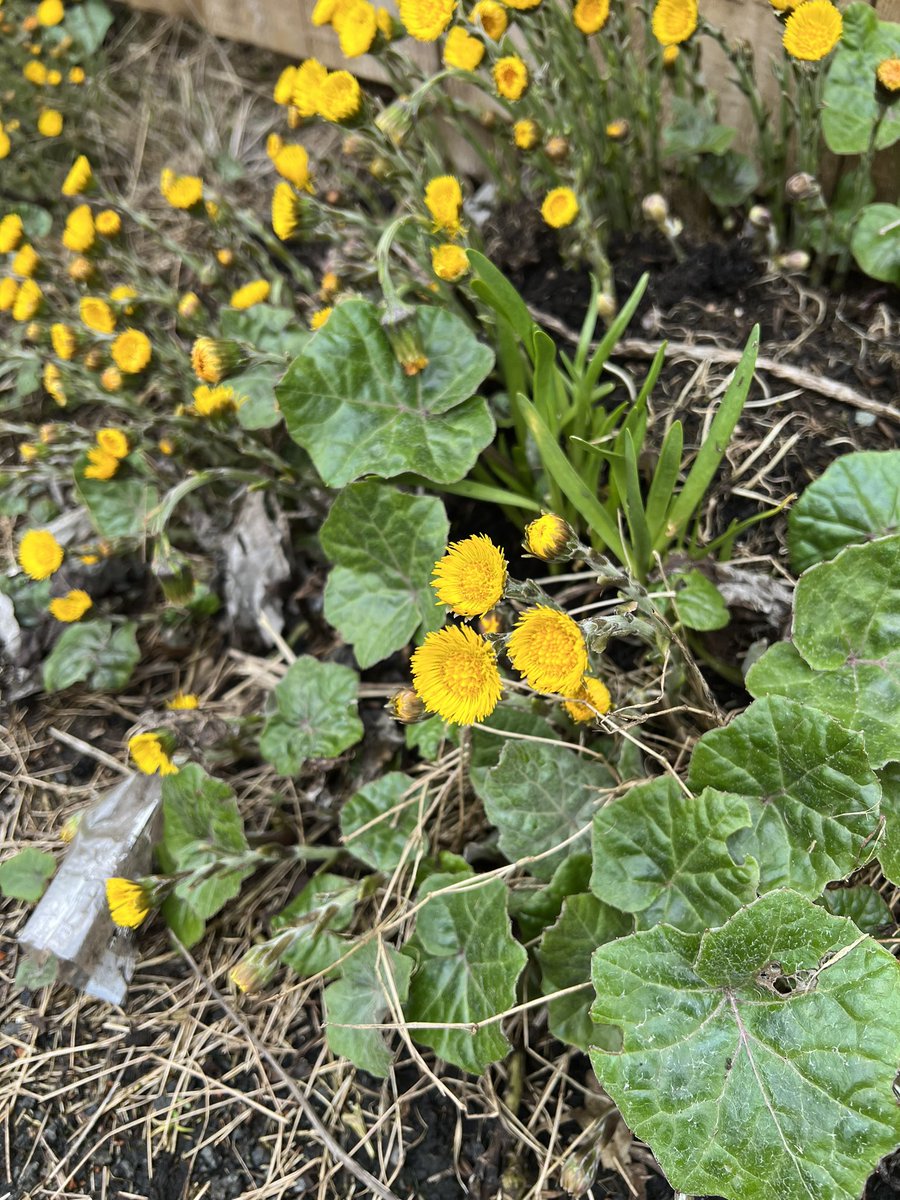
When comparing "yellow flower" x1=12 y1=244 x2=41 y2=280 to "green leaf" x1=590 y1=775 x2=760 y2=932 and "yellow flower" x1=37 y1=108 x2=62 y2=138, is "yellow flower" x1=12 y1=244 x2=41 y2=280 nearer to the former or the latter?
"yellow flower" x1=37 y1=108 x2=62 y2=138

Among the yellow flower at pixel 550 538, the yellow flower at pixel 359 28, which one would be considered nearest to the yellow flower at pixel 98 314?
the yellow flower at pixel 359 28

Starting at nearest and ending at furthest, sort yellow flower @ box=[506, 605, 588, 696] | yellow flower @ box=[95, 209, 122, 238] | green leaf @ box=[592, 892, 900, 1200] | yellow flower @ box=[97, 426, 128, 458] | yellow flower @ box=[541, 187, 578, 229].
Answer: green leaf @ box=[592, 892, 900, 1200] < yellow flower @ box=[506, 605, 588, 696] < yellow flower @ box=[541, 187, 578, 229] < yellow flower @ box=[97, 426, 128, 458] < yellow flower @ box=[95, 209, 122, 238]

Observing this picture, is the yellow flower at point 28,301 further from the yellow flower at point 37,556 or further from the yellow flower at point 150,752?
the yellow flower at point 150,752

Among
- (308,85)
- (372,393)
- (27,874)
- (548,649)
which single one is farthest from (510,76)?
(27,874)

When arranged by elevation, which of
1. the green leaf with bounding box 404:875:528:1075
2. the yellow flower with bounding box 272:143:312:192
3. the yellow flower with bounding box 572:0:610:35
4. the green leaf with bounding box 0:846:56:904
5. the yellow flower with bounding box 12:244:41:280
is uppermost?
the yellow flower with bounding box 572:0:610:35

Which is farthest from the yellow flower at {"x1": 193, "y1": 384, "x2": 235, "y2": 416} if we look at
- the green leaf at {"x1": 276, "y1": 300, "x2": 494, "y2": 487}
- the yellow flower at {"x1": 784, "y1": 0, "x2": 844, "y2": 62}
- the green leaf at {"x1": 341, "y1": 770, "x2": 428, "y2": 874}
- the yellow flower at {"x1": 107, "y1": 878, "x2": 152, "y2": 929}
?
the yellow flower at {"x1": 784, "y1": 0, "x2": 844, "y2": 62}

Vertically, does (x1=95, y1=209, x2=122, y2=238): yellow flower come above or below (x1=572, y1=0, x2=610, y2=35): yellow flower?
below

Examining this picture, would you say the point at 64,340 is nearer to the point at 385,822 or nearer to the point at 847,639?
the point at 385,822
